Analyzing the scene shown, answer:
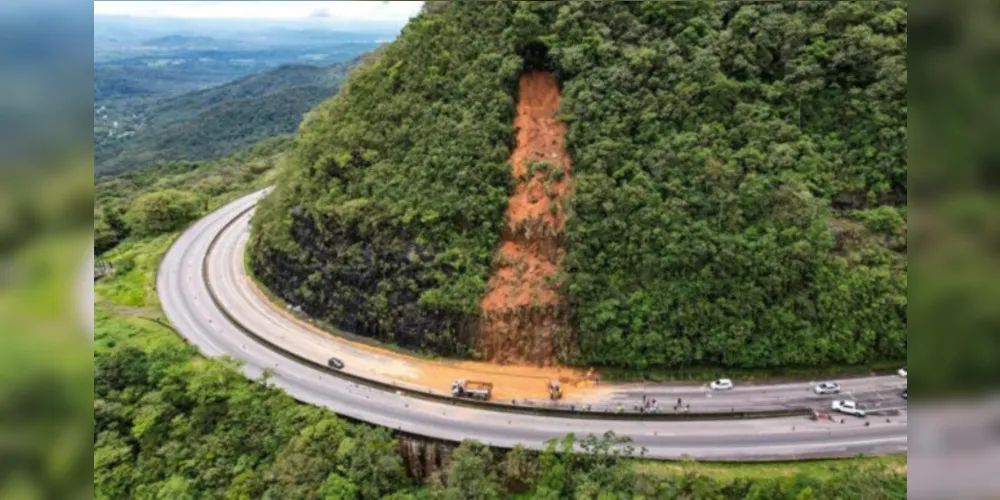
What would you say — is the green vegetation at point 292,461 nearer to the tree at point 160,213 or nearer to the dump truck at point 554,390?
the dump truck at point 554,390

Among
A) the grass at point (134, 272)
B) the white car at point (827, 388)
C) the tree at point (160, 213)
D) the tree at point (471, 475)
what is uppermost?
the tree at point (160, 213)

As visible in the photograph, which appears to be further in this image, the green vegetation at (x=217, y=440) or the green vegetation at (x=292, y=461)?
the green vegetation at (x=217, y=440)

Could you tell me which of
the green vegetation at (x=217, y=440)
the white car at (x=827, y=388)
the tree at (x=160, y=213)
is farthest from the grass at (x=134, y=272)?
the white car at (x=827, y=388)

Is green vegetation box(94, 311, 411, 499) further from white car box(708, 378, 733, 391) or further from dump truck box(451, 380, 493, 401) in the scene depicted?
white car box(708, 378, 733, 391)

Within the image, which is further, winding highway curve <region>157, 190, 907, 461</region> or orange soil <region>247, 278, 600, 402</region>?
orange soil <region>247, 278, 600, 402</region>

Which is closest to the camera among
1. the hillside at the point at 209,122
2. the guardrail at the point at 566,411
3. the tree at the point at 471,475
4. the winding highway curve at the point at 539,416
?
the tree at the point at 471,475

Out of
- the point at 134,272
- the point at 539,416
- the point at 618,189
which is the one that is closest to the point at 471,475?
the point at 539,416

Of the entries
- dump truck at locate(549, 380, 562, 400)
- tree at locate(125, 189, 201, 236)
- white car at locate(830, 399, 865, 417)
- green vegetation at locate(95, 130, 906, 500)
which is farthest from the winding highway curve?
tree at locate(125, 189, 201, 236)
